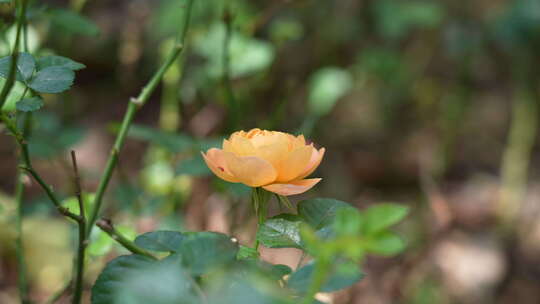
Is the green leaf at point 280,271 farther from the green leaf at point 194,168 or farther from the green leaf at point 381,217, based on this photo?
the green leaf at point 194,168

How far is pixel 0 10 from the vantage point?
98cm

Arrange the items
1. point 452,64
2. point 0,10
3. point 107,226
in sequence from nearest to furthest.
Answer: point 107,226
point 0,10
point 452,64

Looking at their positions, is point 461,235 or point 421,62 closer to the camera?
point 461,235

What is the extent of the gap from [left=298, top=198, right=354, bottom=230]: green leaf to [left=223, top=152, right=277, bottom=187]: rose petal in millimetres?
48

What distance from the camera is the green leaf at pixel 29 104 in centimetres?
44

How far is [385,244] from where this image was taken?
0.29 metres

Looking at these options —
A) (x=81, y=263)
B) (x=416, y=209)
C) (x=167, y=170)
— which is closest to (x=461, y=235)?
(x=416, y=209)

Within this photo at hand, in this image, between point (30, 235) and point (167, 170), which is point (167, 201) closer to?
point (167, 170)

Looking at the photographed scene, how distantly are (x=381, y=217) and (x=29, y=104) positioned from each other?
11.5 inches

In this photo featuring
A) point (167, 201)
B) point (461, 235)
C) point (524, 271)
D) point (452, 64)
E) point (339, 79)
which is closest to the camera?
Answer: point (167, 201)

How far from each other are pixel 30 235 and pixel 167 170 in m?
0.62

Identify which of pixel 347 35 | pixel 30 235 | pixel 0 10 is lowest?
pixel 30 235

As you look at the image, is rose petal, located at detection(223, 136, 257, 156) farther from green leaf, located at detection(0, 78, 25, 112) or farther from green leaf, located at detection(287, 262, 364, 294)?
green leaf, located at detection(0, 78, 25, 112)

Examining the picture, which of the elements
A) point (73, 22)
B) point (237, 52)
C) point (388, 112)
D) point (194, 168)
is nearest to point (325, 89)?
point (237, 52)
